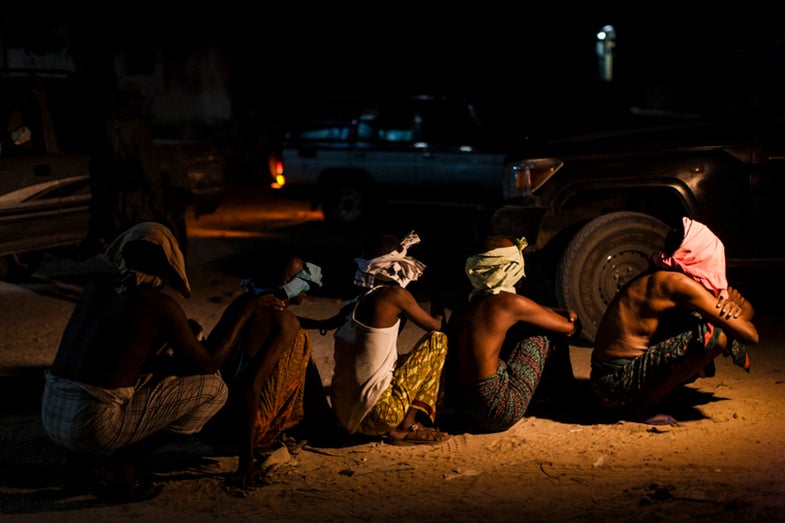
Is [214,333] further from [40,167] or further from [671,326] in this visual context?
[40,167]

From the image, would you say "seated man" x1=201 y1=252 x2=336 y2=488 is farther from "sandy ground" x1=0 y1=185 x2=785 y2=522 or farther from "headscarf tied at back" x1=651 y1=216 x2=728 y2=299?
"headscarf tied at back" x1=651 y1=216 x2=728 y2=299

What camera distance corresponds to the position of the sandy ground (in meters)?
4.42

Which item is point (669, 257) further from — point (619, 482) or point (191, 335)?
point (191, 335)

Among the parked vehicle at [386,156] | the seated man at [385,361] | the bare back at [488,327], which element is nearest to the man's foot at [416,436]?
the seated man at [385,361]

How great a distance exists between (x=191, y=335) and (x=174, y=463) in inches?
39.8

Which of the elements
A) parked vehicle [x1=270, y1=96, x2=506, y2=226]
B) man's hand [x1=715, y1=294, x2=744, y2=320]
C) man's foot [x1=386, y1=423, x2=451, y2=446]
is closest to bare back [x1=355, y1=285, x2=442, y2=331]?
man's foot [x1=386, y1=423, x2=451, y2=446]

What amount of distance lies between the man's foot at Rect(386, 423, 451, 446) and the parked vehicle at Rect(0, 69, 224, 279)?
509cm

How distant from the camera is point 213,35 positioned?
2145cm

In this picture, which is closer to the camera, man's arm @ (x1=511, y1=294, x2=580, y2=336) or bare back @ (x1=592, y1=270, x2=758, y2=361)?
bare back @ (x1=592, y1=270, x2=758, y2=361)

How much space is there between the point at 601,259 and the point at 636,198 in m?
0.67

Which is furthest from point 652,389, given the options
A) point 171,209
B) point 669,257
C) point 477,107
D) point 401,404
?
point 477,107

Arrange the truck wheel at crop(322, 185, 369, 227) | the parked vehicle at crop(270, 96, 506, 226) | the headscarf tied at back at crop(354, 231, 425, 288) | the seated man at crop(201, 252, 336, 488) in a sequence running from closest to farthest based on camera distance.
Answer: the seated man at crop(201, 252, 336, 488)
the headscarf tied at back at crop(354, 231, 425, 288)
the parked vehicle at crop(270, 96, 506, 226)
the truck wheel at crop(322, 185, 369, 227)

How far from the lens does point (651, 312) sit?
5.32 metres

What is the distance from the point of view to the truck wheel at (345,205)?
13.4m
